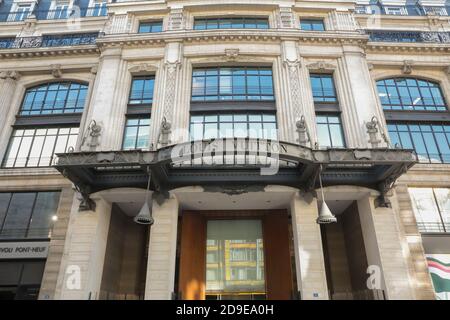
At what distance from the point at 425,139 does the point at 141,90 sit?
17.9 metres

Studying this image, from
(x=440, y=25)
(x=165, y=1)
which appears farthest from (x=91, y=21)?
(x=440, y=25)

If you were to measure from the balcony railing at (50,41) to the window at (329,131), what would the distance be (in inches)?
657

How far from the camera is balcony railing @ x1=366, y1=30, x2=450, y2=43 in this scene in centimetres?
2097

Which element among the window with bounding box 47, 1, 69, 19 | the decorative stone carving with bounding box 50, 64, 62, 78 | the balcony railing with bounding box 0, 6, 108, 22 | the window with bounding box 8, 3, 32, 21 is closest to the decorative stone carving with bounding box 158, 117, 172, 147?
the decorative stone carving with bounding box 50, 64, 62, 78

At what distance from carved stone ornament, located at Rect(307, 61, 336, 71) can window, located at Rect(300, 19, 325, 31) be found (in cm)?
356

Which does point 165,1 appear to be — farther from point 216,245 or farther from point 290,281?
point 290,281

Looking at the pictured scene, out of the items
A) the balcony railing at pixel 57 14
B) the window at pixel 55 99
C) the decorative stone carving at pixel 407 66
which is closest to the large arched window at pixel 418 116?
the decorative stone carving at pixel 407 66

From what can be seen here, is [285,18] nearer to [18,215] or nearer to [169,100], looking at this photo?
[169,100]

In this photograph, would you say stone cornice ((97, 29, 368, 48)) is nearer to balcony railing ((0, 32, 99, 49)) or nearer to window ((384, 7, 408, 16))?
balcony railing ((0, 32, 99, 49))

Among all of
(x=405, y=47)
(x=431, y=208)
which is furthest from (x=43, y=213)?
(x=405, y=47)

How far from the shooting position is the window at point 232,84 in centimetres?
1811

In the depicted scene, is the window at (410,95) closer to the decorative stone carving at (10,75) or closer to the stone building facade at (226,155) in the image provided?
the stone building facade at (226,155)

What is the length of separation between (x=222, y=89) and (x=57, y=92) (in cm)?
1138

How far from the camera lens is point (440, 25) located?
73.5 feet
